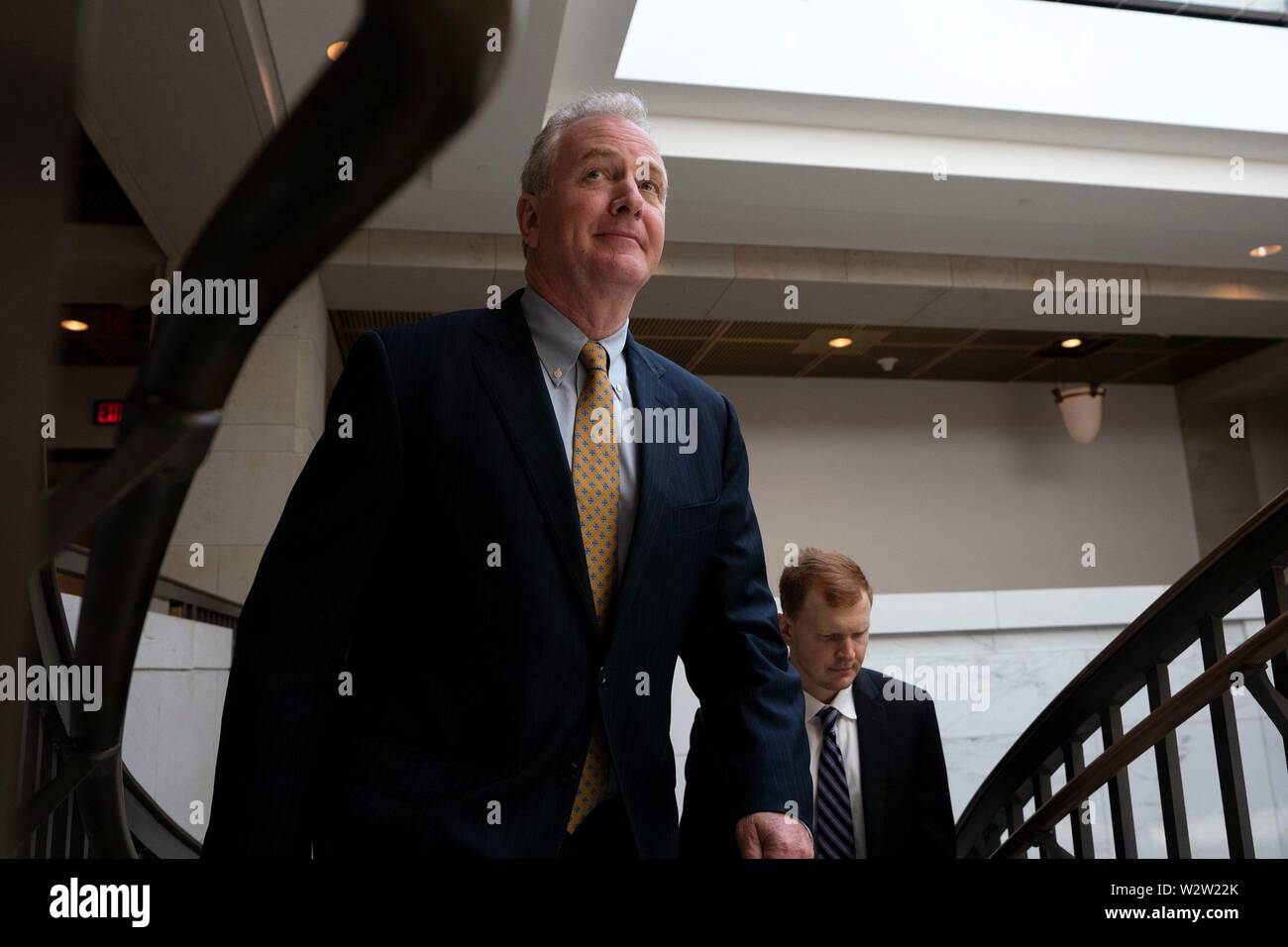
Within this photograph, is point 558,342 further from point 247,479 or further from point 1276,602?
point 247,479

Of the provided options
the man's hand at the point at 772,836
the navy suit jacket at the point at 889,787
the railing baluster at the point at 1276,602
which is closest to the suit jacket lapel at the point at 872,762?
the navy suit jacket at the point at 889,787

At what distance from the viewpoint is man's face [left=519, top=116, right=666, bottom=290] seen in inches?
68.5

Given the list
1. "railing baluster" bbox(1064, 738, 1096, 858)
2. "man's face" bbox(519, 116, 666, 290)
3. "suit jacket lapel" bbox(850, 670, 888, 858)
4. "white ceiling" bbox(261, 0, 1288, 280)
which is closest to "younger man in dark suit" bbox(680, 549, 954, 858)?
"suit jacket lapel" bbox(850, 670, 888, 858)

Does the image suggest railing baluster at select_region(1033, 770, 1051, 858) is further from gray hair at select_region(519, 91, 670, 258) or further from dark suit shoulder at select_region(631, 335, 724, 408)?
gray hair at select_region(519, 91, 670, 258)

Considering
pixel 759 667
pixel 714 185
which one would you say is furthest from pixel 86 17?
pixel 714 185

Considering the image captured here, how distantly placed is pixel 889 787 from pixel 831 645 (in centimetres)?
43

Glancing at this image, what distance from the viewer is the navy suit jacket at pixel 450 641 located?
141cm

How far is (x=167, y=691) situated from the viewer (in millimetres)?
4609

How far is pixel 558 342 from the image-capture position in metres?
1.74

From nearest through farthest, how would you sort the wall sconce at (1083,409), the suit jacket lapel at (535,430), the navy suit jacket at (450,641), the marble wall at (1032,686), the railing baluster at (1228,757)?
1. the navy suit jacket at (450,641)
2. the suit jacket lapel at (535,430)
3. the railing baluster at (1228,757)
4. the marble wall at (1032,686)
5. the wall sconce at (1083,409)

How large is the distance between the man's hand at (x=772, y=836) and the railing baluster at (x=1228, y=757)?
892 mm

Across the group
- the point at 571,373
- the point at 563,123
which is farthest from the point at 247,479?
the point at 571,373

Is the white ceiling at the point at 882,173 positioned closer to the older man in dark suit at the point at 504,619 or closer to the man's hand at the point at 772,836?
the older man in dark suit at the point at 504,619

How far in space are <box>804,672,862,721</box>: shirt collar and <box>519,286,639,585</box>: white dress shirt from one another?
149cm
